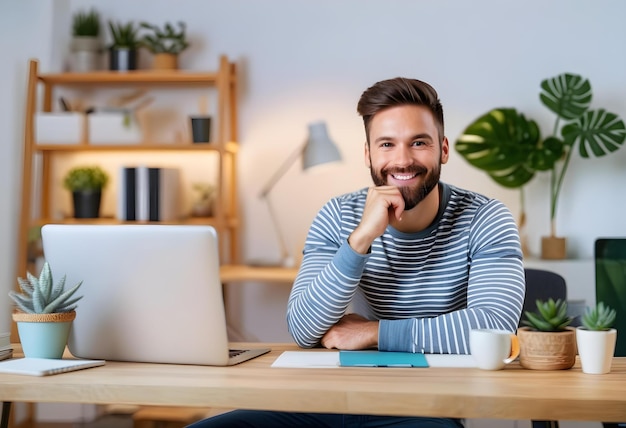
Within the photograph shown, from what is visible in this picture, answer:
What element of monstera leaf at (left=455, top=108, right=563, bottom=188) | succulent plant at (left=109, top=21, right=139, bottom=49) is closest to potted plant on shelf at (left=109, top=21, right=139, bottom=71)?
succulent plant at (left=109, top=21, right=139, bottom=49)

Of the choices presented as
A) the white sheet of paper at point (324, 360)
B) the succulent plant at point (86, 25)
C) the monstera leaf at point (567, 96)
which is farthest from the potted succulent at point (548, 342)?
the succulent plant at point (86, 25)

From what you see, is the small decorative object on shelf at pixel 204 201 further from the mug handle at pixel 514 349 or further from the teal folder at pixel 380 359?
the mug handle at pixel 514 349

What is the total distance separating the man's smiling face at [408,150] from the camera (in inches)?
85.8

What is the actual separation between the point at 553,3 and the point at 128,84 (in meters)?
2.20

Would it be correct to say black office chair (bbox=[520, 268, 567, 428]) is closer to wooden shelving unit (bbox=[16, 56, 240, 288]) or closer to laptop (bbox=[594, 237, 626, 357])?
laptop (bbox=[594, 237, 626, 357])

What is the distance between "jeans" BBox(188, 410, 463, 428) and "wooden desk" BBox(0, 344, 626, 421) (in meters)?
0.20

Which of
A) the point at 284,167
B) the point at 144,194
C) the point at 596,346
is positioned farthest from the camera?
the point at 284,167

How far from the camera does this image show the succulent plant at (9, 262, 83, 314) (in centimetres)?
178

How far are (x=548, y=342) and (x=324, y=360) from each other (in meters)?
0.43

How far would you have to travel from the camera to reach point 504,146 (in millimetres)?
4281

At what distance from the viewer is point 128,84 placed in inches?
190

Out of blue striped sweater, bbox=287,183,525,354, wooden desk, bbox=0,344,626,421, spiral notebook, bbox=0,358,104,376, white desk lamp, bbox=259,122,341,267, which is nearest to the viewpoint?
wooden desk, bbox=0,344,626,421

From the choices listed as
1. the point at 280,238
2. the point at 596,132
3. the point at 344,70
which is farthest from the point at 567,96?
the point at 280,238

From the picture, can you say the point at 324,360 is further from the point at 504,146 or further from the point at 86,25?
the point at 86,25
